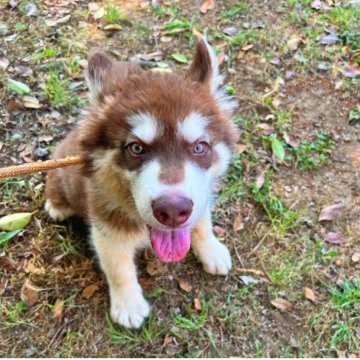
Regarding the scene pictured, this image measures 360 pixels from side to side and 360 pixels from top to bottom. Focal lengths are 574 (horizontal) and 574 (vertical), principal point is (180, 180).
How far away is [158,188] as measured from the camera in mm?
2568

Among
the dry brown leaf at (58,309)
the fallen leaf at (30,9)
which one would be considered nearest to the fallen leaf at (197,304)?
the dry brown leaf at (58,309)

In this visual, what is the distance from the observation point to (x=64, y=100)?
14.5 feet

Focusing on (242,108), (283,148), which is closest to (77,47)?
(242,108)

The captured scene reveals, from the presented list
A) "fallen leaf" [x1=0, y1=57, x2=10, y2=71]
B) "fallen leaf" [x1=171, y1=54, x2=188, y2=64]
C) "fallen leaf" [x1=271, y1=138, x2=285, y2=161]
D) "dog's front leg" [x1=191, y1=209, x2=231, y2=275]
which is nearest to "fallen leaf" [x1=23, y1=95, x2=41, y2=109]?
"fallen leaf" [x1=0, y1=57, x2=10, y2=71]

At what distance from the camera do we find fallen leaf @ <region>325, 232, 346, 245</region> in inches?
151

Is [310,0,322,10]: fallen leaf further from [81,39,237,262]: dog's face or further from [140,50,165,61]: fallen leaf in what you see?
[81,39,237,262]: dog's face

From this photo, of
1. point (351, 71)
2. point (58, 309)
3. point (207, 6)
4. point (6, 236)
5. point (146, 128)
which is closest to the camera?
point (146, 128)

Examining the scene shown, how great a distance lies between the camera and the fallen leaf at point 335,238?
151 inches

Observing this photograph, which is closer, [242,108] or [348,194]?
[348,194]

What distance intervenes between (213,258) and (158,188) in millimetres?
1144

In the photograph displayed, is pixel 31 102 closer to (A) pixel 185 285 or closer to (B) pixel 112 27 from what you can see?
(B) pixel 112 27

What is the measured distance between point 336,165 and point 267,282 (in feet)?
3.69

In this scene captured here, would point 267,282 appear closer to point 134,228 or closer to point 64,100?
point 134,228

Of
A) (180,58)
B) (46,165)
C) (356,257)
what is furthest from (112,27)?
(356,257)
